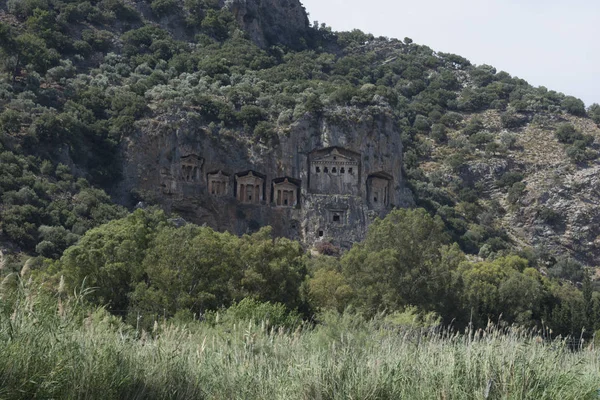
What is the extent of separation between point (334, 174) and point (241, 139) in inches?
315

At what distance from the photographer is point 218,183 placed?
7181 centimetres

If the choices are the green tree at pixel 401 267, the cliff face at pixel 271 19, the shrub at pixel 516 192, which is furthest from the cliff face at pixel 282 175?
the cliff face at pixel 271 19

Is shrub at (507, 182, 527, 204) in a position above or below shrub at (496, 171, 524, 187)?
below

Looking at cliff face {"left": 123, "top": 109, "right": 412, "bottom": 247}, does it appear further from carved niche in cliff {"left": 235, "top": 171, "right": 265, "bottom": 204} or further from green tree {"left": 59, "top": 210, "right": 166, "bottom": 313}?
green tree {"left": 59, "top": 210, "right": 166, "bottom": 313}

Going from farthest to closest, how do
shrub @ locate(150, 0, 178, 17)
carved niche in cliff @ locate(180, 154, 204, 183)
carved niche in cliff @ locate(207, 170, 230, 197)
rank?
1. shrub @ locate(150, 0, 178, 17)
2. carved niche in cliff @ locate(207, 170, 230, 197)
3. carved niche in cliff @ locate(180, 154, 204, 183)

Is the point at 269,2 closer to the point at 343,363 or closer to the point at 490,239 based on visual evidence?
the point at 490,239

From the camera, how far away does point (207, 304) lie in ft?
120

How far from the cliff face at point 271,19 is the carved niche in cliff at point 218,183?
39187 mm

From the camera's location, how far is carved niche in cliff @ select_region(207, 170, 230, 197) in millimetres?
71438

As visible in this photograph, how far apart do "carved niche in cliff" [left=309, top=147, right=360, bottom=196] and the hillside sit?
0.19m

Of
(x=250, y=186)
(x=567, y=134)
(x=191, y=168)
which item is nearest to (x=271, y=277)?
(x=191, y=168)

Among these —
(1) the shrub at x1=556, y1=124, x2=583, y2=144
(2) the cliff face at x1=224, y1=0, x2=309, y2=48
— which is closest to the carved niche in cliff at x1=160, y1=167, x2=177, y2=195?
(2) the cliff face at x1=224, y1=0, x2=309, y2=48

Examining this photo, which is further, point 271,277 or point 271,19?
point 271,19

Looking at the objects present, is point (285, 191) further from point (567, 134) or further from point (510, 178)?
point (567, 134)
